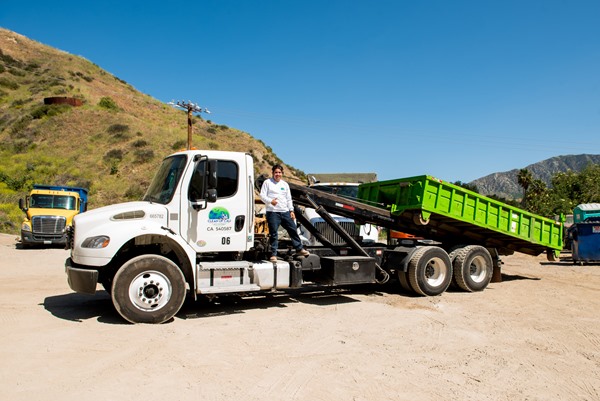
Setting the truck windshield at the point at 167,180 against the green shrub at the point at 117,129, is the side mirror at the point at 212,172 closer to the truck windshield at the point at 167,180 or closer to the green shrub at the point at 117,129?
the truck windshield at the point at 167,180

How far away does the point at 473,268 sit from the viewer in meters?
10.6

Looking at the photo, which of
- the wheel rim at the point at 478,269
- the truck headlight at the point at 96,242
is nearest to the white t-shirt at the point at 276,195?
the truck headlight at the point at 96,242

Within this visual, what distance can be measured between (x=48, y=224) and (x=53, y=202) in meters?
1.27

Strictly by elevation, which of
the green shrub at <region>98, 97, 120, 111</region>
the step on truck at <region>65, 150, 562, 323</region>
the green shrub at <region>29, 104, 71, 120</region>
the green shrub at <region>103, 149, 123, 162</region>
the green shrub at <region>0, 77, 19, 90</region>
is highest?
the green shrub at <region>0, 77, 19, 90</region>

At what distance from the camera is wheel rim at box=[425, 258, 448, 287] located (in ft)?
32.0

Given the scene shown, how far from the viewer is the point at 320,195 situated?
9.20 meters

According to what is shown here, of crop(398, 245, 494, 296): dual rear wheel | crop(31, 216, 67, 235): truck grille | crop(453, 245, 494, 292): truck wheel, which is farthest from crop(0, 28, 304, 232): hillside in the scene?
crop(453, 245, 494, 292): truck wheel

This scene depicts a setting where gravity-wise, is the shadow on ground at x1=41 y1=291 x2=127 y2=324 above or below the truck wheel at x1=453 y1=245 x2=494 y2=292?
below

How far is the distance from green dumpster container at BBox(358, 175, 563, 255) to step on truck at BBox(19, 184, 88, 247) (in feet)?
46.2

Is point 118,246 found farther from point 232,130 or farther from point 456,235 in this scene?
point 232,130

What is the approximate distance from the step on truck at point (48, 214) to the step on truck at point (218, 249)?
1314 centimetres

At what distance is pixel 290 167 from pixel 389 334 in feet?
174

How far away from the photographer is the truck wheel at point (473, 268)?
10.1m

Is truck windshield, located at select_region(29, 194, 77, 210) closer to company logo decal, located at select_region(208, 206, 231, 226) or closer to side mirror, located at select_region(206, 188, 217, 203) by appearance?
company logo decal, located at select_region(208, 206, 231, 226)
